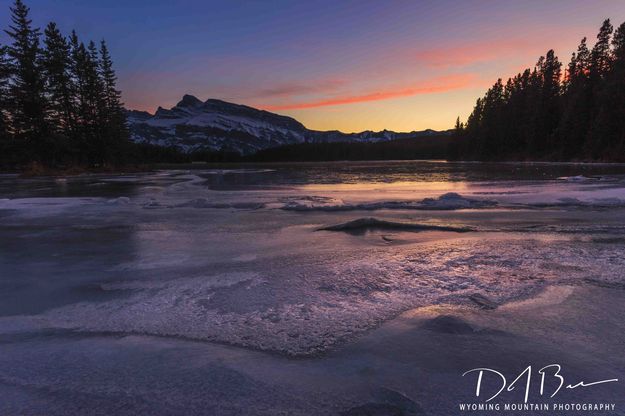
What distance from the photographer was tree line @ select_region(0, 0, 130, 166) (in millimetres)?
41000

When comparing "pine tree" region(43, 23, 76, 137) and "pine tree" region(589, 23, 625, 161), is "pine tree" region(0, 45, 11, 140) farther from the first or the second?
"pine tree" region(589, 23, 625, 161)

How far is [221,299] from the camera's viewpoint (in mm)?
4043

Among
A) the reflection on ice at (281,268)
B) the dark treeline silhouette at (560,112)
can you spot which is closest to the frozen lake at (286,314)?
the reflection on ice at (281,268)

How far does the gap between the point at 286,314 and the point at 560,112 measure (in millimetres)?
84373

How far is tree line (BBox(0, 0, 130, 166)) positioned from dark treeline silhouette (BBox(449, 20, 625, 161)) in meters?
69.2

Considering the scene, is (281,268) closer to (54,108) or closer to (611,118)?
(54,108)

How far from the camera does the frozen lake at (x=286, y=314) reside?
2.43 meters

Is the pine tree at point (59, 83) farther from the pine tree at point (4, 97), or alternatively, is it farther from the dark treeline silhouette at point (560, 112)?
the dark treeline silhouette at point (560, 112)

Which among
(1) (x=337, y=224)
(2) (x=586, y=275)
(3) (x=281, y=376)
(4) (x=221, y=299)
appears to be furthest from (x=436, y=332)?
(1) (x=337, y=224)

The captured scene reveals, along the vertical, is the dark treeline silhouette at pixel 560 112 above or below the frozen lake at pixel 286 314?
above

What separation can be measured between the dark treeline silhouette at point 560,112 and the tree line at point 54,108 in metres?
69.2

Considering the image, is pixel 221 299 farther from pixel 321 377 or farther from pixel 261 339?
pixel 321 377

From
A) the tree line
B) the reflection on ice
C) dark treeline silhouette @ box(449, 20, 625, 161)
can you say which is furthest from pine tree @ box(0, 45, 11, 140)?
dark treeline silhouette @ box(449, 20, 625, 161)

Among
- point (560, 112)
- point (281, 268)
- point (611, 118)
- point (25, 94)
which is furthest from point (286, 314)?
point (560, 112)
